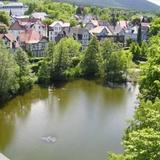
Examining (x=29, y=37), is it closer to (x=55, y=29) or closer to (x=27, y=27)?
(x=55, y=29)

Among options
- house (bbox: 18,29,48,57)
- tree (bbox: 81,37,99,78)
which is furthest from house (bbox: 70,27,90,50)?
tree (bbox: 81,37,99,78)

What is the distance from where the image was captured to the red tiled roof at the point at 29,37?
1460 inches

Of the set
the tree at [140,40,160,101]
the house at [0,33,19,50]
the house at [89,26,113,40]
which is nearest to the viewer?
the tree at [140,40,160,101]

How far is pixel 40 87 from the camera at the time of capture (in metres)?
29.8

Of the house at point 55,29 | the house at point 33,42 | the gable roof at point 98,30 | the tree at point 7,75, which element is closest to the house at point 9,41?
the house at point 33,42

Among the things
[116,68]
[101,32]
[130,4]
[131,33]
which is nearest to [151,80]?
[116,68]

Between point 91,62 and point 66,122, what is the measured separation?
1204 centimetres

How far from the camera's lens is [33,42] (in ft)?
122

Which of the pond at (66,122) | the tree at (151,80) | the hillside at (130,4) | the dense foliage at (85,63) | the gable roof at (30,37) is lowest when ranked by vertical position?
the hillside at (130,4)

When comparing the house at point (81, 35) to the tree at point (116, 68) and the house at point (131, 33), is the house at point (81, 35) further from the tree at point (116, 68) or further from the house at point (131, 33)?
the tree at point (116, 68)

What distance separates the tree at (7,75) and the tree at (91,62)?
28.0ft

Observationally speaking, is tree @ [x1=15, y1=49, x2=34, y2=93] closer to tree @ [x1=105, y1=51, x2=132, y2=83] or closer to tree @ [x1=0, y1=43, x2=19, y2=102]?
tree @ [x1=0, y1=43, x2=19, y2=102]

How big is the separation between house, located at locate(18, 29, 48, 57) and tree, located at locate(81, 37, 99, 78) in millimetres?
4813

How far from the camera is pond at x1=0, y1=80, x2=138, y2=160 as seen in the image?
18500 millimetres
